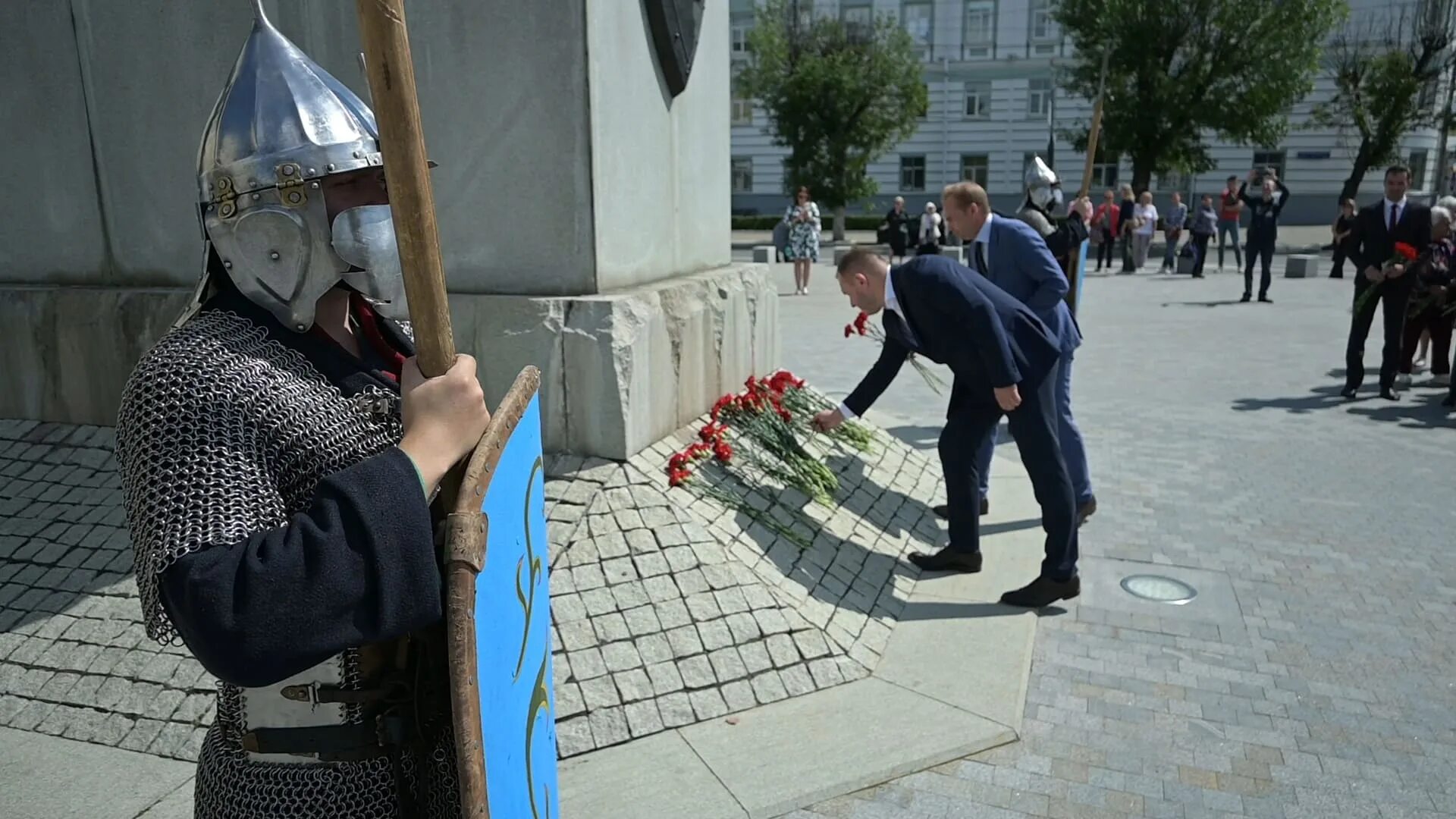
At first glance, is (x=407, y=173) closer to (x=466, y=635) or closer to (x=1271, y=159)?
(x=466, y=635)

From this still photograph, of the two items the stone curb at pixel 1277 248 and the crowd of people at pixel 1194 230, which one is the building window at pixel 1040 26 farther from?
the crowd of people at pixel 1194 230

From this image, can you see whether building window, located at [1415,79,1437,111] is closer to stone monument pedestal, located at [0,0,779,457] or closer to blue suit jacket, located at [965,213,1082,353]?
blue suit jacket, located at [965,213,1082,353]

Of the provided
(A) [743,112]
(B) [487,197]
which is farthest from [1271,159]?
(B) [487,197]

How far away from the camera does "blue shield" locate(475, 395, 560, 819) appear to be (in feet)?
4.99

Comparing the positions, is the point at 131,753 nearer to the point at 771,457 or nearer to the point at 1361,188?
the point at 771,457

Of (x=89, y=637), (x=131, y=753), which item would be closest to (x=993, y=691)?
(x=131, y=753)

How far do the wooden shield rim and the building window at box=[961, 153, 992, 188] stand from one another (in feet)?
148

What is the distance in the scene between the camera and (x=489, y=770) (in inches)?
58.8

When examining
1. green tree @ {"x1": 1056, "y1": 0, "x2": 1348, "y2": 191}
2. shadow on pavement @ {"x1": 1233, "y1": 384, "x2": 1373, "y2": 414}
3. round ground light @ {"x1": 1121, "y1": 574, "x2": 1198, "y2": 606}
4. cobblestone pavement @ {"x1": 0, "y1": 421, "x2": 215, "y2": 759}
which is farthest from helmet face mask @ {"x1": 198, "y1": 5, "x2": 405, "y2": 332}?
green tree @ {"x1": 1056, "y1": 0, "x2": 1348, "y2": 191}

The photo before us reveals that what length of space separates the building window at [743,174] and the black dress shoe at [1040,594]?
43.5 metres

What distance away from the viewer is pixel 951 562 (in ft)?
15.7

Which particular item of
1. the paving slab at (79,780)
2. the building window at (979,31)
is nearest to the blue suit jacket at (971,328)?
the paving slab at (79,780)

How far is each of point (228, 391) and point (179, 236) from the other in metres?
3.90

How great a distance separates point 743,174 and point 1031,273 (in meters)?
42.9
